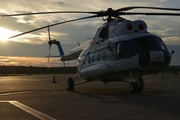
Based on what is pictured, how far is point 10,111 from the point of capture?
10289 mm

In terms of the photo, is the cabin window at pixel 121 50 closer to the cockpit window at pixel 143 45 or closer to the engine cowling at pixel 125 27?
the cockpit window at pixel 143 45

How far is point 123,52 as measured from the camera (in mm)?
16016

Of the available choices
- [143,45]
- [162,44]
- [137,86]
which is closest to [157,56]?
[143,45]

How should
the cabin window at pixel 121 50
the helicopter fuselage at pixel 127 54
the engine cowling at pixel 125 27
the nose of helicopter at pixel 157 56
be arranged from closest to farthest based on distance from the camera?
1. the nose of helicopter at pixel 157 56
2. the helicopter fuselage at pixel 127 54
3. the cabin window at pixel 121 50
4. the engine cowling at pixel 125 27

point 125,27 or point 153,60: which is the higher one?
point 125,27

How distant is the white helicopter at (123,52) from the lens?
1510 cm

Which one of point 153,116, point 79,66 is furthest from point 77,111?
point 79,66

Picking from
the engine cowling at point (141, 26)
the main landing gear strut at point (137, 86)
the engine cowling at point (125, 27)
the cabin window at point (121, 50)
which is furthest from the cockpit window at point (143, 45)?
the main landing gear strut at point (137, 86)

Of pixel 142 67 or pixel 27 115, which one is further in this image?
pixel 142 67

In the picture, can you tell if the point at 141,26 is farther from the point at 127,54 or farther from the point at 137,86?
the point at 137,86

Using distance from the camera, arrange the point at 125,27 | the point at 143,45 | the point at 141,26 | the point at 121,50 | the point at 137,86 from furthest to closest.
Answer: the point at 137,86 → the point at 141,26 → the point at 125,27 → the point at 121,50 → the point at 143,45

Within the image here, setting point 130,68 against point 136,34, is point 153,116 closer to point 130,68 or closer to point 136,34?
point 130,68

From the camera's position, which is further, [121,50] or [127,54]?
[121,50]

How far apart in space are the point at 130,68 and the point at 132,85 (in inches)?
96.6
